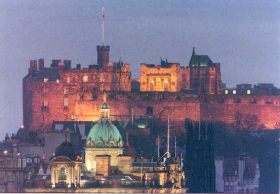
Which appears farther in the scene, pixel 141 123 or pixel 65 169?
pixel 141 123

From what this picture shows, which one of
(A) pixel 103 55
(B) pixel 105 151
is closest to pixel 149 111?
(A) pixel 103 55

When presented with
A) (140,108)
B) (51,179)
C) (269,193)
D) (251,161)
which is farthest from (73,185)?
(140,108)

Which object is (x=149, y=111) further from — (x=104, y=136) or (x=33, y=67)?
(x=104, y=136)

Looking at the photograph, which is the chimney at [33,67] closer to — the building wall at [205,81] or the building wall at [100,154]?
the building wall at [205,81]

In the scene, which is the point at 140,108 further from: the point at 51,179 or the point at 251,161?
the point at 51,179

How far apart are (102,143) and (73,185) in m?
3.33

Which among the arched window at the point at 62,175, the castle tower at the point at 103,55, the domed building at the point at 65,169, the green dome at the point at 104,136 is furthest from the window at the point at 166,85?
the arched window at the point at 62,175

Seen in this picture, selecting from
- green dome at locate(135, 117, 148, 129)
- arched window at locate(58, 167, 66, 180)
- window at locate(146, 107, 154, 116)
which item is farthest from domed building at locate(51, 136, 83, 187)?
window at locate(146, 107, 154, 116)

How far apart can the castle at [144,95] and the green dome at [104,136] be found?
719 cm

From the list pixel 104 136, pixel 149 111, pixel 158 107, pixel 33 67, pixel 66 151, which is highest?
pixel 33 67

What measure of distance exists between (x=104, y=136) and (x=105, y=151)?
77cm

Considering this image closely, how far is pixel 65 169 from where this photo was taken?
56.9 m

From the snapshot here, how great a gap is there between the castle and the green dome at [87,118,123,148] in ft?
23.6

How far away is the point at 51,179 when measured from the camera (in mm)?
56938
